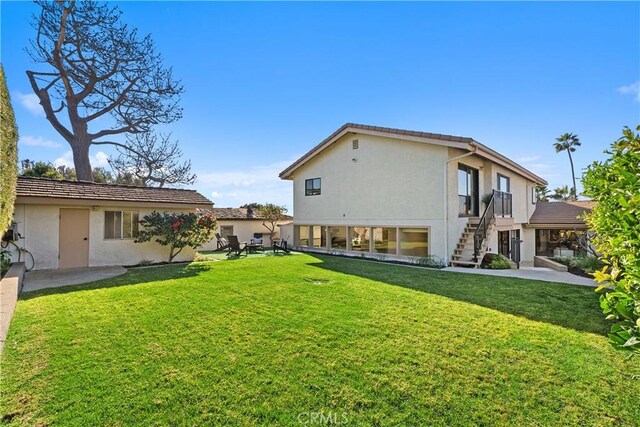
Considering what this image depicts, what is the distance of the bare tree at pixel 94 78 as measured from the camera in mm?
18875

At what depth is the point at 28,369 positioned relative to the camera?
3992 mm

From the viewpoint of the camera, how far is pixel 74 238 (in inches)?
467

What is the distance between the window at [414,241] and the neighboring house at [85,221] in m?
10.5

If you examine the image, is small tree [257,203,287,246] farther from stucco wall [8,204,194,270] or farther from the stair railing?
the stair railing

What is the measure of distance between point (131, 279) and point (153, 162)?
19.4 m

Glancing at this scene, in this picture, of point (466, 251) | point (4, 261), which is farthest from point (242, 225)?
point (466, 251)

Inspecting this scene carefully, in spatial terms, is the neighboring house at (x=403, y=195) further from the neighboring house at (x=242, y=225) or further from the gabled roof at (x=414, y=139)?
the neighboring house at (x=242, y=225)

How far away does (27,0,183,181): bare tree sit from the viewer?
1888cm

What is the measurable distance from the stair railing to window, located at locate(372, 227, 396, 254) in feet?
12.2

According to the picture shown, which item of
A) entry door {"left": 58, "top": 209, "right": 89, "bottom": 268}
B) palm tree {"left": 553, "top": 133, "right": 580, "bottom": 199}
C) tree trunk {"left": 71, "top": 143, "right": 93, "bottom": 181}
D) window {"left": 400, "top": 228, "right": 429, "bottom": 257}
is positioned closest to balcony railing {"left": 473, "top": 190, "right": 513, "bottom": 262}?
window {"left": 400, "top": 228, "right": 429, "bottom": 257}

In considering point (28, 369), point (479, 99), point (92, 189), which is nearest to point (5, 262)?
point (92, 189)

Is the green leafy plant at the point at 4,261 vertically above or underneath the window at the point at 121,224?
underneath

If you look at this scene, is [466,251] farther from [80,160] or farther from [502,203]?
[80,160]

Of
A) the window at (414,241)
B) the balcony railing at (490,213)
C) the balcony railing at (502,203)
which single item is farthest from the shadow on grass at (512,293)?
the balcony railing at (502,203)
